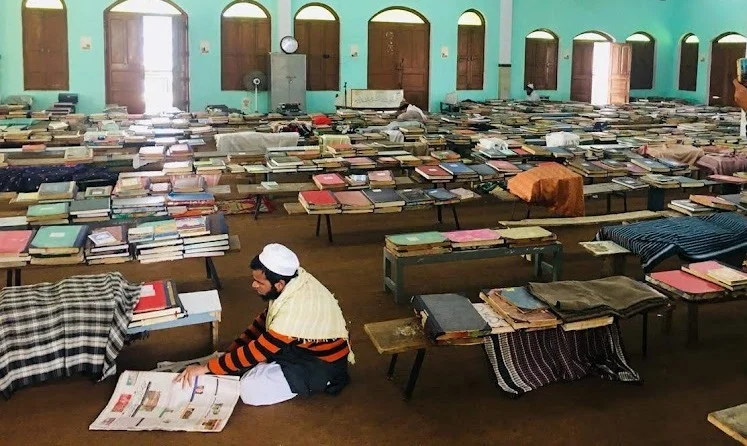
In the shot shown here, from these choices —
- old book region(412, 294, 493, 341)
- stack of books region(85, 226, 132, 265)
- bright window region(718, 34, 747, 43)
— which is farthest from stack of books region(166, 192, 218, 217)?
bright window region(718, 34, 747, 43)

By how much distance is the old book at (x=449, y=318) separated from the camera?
373 cm

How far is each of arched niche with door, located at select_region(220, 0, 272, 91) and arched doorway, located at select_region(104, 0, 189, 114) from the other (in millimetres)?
842

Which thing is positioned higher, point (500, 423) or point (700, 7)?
point (700, 7)

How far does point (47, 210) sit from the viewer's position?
18.8 feet

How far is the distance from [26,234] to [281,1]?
12120 mm

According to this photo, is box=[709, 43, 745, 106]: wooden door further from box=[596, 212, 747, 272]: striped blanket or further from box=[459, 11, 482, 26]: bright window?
box=[596, 212, 747, 272]: striped blanket

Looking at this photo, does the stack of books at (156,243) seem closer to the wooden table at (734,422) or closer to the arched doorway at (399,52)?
the wooden table at (734,422)

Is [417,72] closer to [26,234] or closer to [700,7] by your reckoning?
[700,7]

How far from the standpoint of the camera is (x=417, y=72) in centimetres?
1794

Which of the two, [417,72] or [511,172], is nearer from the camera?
[511,172]

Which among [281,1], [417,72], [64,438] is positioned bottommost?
[64,438]

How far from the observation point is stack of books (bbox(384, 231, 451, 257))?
17.3ft

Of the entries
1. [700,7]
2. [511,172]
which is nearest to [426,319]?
[511,172]

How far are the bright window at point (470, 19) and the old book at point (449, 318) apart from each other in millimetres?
14857
